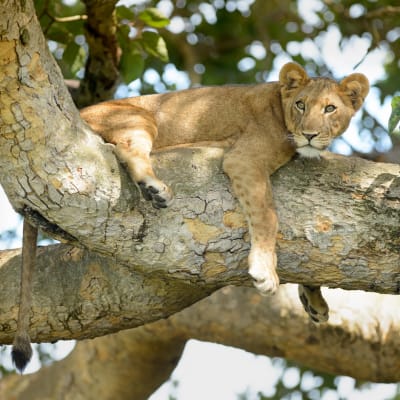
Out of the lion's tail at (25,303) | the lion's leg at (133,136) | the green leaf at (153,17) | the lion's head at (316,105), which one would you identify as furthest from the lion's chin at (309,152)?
the green leaf at (153,17)

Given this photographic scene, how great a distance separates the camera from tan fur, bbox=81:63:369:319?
380 cm

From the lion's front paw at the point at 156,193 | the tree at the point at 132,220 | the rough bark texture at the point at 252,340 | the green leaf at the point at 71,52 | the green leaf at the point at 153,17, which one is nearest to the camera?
the tree at the point at 132,220

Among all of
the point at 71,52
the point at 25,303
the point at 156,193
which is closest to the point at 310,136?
the point at 156,193

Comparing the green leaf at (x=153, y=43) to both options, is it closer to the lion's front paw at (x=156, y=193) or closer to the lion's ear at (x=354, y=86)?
the lion's ear at (x=354, y=86)

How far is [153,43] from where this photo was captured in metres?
5.37

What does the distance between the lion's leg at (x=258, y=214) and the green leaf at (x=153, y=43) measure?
1551 millimetres

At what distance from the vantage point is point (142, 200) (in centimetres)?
380

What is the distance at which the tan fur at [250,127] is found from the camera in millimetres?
3803

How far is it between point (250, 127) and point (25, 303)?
1544 millimetres

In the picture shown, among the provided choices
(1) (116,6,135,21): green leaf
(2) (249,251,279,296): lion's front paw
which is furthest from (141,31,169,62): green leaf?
(2) (249,251,279,296): lion's front paw

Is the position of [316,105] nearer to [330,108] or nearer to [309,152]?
[330,108]

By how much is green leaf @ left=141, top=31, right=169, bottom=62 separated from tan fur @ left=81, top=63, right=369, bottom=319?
25.5 inches

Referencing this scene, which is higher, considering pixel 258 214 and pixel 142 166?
pixel 142 166

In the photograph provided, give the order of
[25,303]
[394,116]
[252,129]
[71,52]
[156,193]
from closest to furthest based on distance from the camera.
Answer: [394,116], [156,193], [25,303], [252,129], [71,52]
